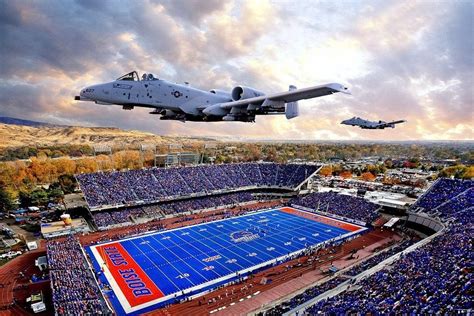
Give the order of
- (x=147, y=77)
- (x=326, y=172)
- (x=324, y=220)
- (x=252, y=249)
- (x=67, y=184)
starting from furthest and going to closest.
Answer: (x=326, y=172) → (x=67, y=184) → (x=324, y=220) → (x=252, y=249) → (x=147, y=77)

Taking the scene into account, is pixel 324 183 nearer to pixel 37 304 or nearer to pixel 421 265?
pixel 421 265

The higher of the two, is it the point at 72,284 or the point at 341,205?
the point at 341,205

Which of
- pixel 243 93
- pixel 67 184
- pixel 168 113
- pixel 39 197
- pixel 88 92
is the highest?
pixel 243 93

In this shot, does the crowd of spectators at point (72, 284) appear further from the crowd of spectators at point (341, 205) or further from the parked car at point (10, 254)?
the crowd of spectators at point (341, 205)

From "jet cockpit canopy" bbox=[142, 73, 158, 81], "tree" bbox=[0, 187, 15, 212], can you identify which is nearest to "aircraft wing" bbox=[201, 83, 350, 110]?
"jet cockpit canopy" bbox=[142, 73, 158, 81]

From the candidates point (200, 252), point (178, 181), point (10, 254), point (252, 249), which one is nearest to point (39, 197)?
point (10, 254)

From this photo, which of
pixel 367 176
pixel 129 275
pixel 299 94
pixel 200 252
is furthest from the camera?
pixel 367 176

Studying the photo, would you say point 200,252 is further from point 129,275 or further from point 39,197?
point 39,197

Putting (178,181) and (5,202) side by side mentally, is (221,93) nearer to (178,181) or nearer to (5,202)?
(178,181)

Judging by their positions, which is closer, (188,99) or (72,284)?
(188,99)

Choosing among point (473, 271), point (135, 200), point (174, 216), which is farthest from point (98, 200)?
point (473, 271)
